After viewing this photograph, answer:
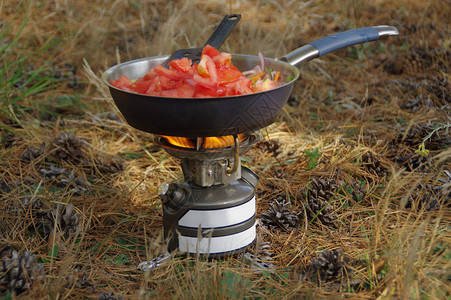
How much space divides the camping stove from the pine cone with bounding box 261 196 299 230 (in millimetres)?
277

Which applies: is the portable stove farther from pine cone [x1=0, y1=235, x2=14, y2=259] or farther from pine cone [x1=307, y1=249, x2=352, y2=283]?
pine cone [x1=0, y1=235, x2=14, y2=259]

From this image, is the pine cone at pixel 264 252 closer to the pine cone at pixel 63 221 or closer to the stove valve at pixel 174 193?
the stove valve at pixel 174 193

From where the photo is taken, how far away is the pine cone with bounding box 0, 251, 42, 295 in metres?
1.69

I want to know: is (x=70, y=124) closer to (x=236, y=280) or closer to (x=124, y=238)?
(x=124, y=238)

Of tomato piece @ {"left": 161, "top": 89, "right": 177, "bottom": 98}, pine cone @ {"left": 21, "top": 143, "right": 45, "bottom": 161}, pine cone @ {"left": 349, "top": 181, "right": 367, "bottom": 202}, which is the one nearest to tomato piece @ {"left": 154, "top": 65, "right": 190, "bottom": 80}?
tomato piece @ {"left": 161, "top": 89, "right": 177, "bottom": 98}

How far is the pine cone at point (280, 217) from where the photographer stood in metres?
2.21

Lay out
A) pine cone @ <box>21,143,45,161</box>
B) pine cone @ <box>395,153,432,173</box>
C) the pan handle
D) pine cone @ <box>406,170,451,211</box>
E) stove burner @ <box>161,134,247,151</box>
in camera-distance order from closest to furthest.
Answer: stove burner @ <box>161,134,247,151</box>, the pan handle, pine cone @ <box>406,170,451,211</box>, pine cone @ <box>395,153,432,173</box>, pine cone @ <box>21,143,45,161</box>

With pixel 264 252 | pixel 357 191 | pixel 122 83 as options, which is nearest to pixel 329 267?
pixel 264 252

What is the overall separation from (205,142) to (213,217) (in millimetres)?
315

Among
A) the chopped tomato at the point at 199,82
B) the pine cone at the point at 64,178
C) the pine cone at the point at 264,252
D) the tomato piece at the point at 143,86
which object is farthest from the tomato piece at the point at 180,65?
the pine cone at the point at 64,178

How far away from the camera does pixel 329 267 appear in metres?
1.78

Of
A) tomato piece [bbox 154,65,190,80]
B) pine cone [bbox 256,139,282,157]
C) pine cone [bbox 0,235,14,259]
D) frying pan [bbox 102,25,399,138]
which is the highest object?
tomato piece [bbox 154,65,190,80]

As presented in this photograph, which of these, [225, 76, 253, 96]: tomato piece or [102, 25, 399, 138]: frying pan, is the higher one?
[225, 76, 253, 96]: tomato piece

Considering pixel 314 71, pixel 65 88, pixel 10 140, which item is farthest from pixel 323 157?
pixel 65 88
